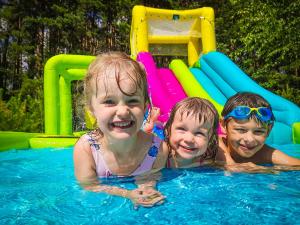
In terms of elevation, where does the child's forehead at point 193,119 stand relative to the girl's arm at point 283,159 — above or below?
above

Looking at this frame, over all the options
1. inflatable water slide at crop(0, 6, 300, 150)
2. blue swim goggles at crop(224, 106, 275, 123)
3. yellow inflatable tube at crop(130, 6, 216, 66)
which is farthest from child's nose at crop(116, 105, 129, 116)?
yellow inflatable tube at crop(130, 6, 216, 66)

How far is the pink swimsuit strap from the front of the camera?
2322 mm

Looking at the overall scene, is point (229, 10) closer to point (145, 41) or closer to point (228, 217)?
point (145, 41)

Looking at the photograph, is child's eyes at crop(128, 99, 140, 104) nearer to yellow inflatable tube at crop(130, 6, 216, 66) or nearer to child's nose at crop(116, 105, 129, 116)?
child's nose at crop(116, 105, 129, 116)

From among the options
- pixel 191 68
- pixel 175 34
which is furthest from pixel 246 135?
pixel 175 34

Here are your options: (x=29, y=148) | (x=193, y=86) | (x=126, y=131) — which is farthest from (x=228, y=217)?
(x=193, y=86)

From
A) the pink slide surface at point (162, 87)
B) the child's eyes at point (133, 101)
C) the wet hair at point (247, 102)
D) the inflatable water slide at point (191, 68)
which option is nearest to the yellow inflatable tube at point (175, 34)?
the inflatable water slide at point (191, 68)

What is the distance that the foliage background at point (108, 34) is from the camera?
420 inches

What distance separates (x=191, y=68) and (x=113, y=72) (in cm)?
507

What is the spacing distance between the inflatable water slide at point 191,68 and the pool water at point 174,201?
203 centimetres

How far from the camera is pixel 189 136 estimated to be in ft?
7.87

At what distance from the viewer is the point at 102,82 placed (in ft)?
6.50

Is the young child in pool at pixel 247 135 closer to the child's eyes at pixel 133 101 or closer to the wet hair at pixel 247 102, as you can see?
the wet hair at pixel 247 102

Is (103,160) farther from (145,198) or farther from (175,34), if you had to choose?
(175,34)
